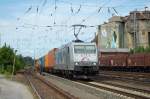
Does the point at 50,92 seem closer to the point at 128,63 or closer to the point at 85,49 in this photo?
the point at 85,49

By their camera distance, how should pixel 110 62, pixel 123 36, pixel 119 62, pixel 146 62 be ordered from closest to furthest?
pixel 146 62
pixel 119 62
pixel 110 62
pixel 123 36

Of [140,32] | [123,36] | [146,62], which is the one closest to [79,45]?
[146,62]

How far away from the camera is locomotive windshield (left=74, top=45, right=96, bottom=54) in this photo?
33.5 m

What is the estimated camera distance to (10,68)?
7125 cm

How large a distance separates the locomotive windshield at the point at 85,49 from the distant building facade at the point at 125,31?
73.9m

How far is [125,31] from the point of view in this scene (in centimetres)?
11756

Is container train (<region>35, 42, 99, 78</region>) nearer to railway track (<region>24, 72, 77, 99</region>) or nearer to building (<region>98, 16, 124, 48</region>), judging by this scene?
railway track (<region>24, 72, 77, 99</region>)

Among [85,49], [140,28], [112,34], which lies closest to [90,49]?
[85,49]

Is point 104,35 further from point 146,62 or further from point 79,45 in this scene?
point 79,45

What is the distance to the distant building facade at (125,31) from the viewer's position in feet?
352

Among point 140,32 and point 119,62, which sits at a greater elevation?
point 140,32

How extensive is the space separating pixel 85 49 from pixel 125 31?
85.1 meters

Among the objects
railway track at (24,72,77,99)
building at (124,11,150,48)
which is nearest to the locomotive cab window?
railway track at (24,72,77,99)

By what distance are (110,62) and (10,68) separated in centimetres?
1761
